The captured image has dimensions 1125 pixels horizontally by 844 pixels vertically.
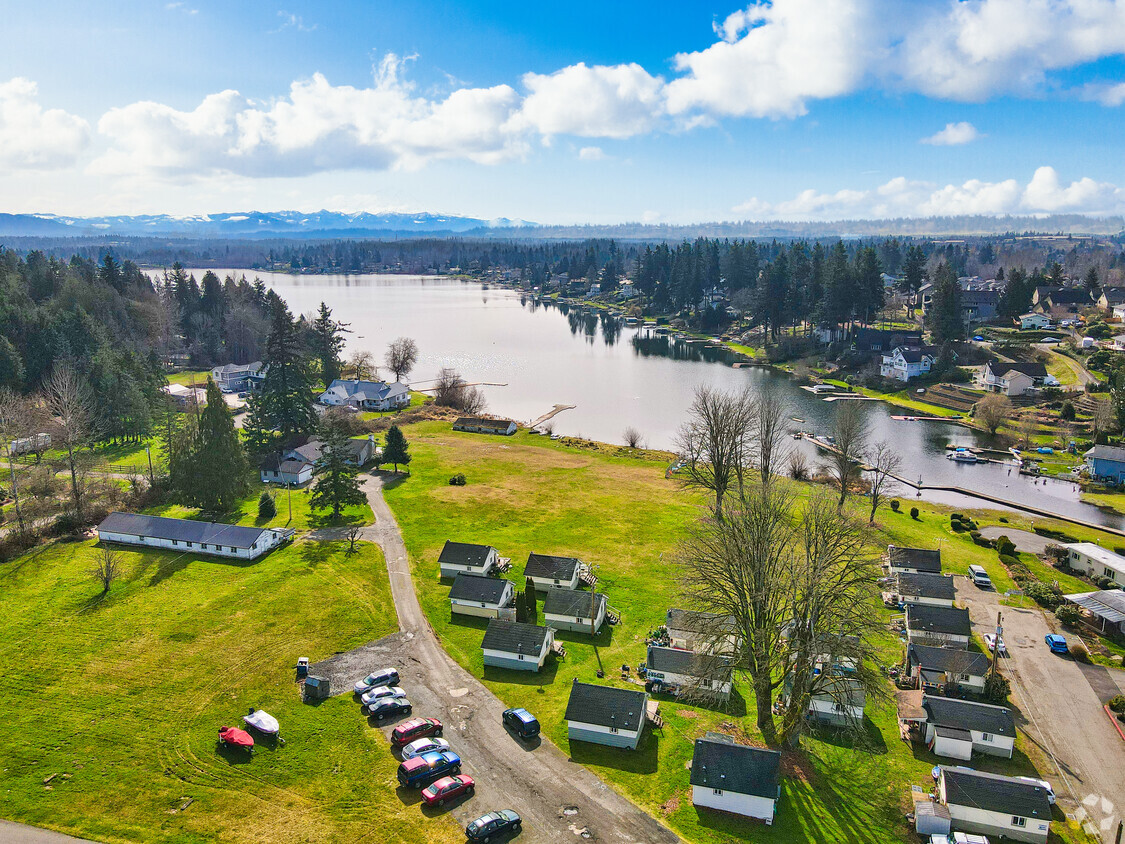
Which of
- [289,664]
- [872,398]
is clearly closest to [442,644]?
[289,664]

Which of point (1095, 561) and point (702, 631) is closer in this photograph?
point (702, 631)

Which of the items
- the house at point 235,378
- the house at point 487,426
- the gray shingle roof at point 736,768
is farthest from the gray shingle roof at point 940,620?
the house at point 235,378

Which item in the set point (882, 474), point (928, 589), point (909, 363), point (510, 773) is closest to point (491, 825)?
point (510, 773)

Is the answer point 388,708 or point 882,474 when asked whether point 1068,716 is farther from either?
point 882,474

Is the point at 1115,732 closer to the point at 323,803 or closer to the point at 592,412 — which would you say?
the point at 323,803

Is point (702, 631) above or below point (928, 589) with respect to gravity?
above

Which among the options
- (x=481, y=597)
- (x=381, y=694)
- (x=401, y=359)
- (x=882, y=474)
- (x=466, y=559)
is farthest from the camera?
(x=401, y=359)

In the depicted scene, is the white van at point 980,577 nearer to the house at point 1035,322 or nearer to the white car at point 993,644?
the white car at point 993,644
